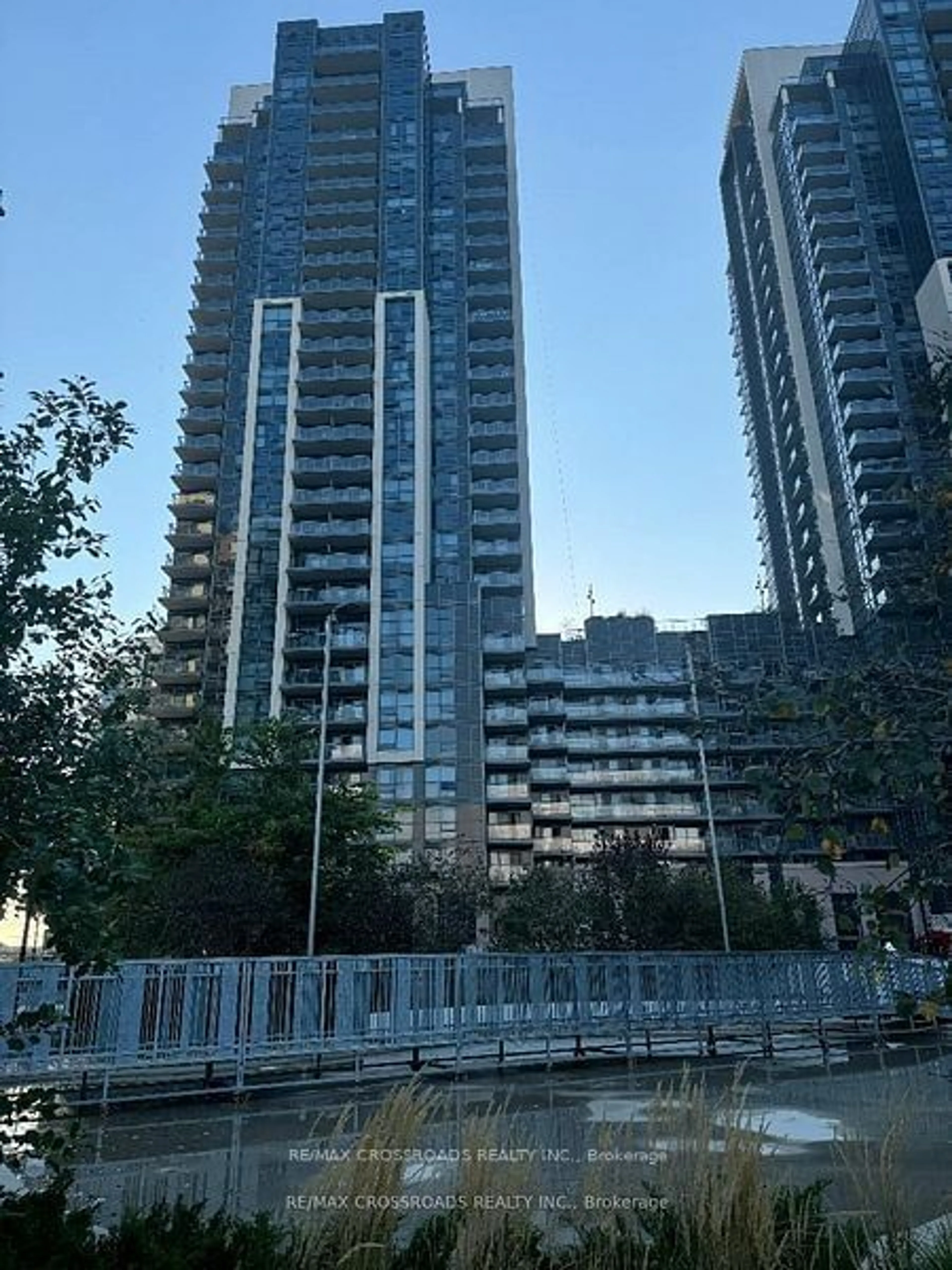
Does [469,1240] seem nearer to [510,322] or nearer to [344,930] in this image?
[344,930]

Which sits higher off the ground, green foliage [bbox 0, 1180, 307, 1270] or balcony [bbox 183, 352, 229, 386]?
balcony [bbox 183, 352, 229, 386]

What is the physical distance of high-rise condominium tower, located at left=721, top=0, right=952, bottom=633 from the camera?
71062mm

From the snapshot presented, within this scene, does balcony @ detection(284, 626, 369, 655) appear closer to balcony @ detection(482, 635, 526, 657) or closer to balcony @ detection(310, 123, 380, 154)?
balcony @ detection(482, 635, 526, 657)

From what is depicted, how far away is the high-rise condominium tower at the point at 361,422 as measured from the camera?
206 ft

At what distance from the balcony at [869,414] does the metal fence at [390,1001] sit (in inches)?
2394

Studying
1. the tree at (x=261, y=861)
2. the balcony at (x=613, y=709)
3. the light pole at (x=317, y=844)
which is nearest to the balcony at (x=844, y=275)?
the balcony at (x=613, y=709)

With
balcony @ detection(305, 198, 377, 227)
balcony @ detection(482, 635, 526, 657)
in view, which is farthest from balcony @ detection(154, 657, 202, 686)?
balcony @ detection(305, 198, 377, 227)

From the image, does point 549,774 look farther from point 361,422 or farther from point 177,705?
point 361,422

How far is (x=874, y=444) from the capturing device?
69438 millimetres

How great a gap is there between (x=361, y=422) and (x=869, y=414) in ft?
127

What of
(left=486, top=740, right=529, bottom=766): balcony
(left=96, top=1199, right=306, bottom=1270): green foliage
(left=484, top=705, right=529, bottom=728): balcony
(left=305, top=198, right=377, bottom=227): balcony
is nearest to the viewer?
(left=96, top=1199, right=306, bottom=1270): green foliage

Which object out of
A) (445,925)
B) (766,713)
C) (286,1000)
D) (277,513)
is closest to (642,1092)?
(286,1000)

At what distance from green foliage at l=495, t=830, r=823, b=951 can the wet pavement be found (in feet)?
46.6

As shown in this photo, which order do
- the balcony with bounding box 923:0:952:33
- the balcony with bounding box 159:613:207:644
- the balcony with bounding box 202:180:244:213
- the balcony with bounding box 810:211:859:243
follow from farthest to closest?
the balcony with bounding box 202:180:244:213, the balcony with bounding box 923:0:952:33, the balcony with bounding box 810:211:859:243, the balcony with bounding box 159:613:207:644
